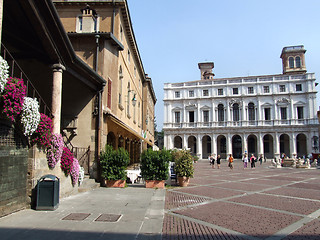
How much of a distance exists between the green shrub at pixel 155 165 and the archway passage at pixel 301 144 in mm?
51327

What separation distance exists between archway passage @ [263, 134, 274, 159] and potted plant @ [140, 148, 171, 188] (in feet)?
160

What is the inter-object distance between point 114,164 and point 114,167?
140mm

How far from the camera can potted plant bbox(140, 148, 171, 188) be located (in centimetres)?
1138

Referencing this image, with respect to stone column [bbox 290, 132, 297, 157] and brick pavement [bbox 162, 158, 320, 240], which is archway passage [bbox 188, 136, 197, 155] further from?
brick pavement [bbox 162, 158, 320, 240]

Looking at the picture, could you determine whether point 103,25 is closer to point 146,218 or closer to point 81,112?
point 81,112

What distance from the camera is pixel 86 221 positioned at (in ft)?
19.1

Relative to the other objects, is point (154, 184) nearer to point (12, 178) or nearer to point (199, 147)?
point (12, 178)

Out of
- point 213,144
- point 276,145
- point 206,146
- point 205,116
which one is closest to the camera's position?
point 276,145

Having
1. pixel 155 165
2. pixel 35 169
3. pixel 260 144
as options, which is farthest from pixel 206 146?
pixel 35 169

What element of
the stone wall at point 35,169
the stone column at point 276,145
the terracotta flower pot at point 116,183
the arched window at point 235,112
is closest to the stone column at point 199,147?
the arched window at point 235,112

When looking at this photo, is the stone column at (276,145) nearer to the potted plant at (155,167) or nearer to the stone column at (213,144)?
the stone column at (213,144)

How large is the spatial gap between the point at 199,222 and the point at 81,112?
26.9 ft

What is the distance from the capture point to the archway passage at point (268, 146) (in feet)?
180

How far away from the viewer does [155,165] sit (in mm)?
11445
